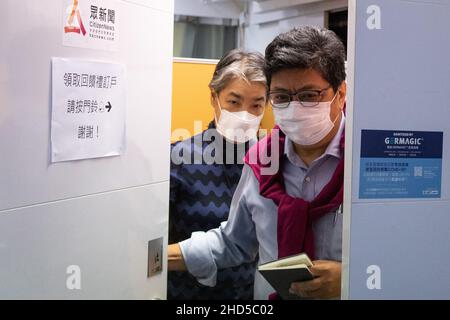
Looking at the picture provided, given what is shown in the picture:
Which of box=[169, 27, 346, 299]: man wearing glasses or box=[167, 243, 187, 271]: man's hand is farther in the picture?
box=[167, 243, 187, 271]: man's hand

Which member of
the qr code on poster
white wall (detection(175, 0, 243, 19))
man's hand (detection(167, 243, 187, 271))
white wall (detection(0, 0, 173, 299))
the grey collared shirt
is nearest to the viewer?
white wall (detection(0, 0, 173, 299))

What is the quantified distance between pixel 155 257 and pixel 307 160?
1.96ft

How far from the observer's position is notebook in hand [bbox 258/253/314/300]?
1.38m

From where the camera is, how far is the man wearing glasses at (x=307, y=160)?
1559 millimetres

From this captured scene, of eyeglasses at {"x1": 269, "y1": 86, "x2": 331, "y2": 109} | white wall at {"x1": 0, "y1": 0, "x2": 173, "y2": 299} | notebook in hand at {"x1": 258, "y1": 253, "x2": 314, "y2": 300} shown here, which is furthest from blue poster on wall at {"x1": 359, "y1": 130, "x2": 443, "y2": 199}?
white wall at {"x1": 0, "y1": 0, "x2": 173, "y2": 299}

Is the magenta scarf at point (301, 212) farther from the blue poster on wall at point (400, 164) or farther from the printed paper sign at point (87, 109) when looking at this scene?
the printed paper sign at point (87, 109)

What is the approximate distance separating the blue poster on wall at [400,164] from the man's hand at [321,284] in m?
0.43

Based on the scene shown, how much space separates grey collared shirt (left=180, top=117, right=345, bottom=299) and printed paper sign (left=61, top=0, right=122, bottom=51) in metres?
0.73

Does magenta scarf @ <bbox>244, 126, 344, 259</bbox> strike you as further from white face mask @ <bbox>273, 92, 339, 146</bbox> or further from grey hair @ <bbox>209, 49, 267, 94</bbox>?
grey hair @ <bbox>209, 49, 267, 94</bbox>

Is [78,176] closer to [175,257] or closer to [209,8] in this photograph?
[175,257]

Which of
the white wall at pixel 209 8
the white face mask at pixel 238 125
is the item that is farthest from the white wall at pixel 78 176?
the white wall at pixel 209 8

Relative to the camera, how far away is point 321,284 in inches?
59.7

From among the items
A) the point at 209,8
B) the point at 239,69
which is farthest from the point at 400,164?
the point at 209,8
